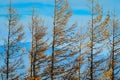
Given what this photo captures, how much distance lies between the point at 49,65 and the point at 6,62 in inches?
143

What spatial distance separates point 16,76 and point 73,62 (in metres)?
5.21

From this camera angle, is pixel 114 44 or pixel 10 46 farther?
pixel 114 44

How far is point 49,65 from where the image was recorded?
34906mm

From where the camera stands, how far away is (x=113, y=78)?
37156 mm

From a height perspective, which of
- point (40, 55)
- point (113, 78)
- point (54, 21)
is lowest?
point (113, 78)

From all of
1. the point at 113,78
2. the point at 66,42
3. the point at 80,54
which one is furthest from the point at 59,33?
the point at 113,78

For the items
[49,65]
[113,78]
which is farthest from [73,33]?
[113,78]

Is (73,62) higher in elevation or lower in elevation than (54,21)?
lower

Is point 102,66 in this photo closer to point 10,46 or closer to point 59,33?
point 59,33

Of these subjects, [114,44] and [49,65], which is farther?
[114,44]

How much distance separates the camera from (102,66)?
36969 millimetres

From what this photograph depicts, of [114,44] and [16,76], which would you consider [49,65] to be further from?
[114,44]

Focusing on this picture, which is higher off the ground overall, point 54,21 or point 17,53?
point 54,21

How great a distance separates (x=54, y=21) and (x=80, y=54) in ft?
15.2
